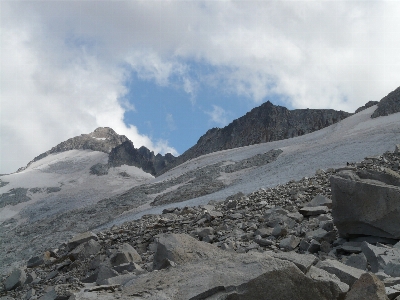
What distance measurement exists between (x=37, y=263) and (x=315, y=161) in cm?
1904

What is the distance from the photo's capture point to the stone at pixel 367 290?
380cm

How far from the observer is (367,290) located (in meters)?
3.84

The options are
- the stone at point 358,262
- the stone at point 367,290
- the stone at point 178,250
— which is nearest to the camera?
the stone at point 367,290

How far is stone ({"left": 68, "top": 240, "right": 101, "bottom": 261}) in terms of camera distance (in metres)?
11.6

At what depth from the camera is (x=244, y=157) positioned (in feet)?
142

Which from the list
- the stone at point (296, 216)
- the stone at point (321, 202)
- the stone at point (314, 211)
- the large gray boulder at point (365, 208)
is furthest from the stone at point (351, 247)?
the stone at point (321, 202)

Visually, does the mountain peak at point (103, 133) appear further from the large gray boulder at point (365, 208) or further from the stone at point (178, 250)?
the large gray boulder at point (365, 208)

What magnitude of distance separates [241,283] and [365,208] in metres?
4.24

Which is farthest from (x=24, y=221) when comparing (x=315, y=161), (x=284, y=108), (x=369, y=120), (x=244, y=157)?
(x=284, y=108)

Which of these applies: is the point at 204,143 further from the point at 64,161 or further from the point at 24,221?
the point at 24,221

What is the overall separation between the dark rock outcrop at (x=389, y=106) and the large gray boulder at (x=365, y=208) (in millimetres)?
40728

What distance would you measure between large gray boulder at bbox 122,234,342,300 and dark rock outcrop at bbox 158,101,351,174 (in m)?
79.1

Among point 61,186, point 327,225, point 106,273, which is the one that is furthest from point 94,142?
point 327,225

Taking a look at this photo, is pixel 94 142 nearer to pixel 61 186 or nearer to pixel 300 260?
pixel 61 186
